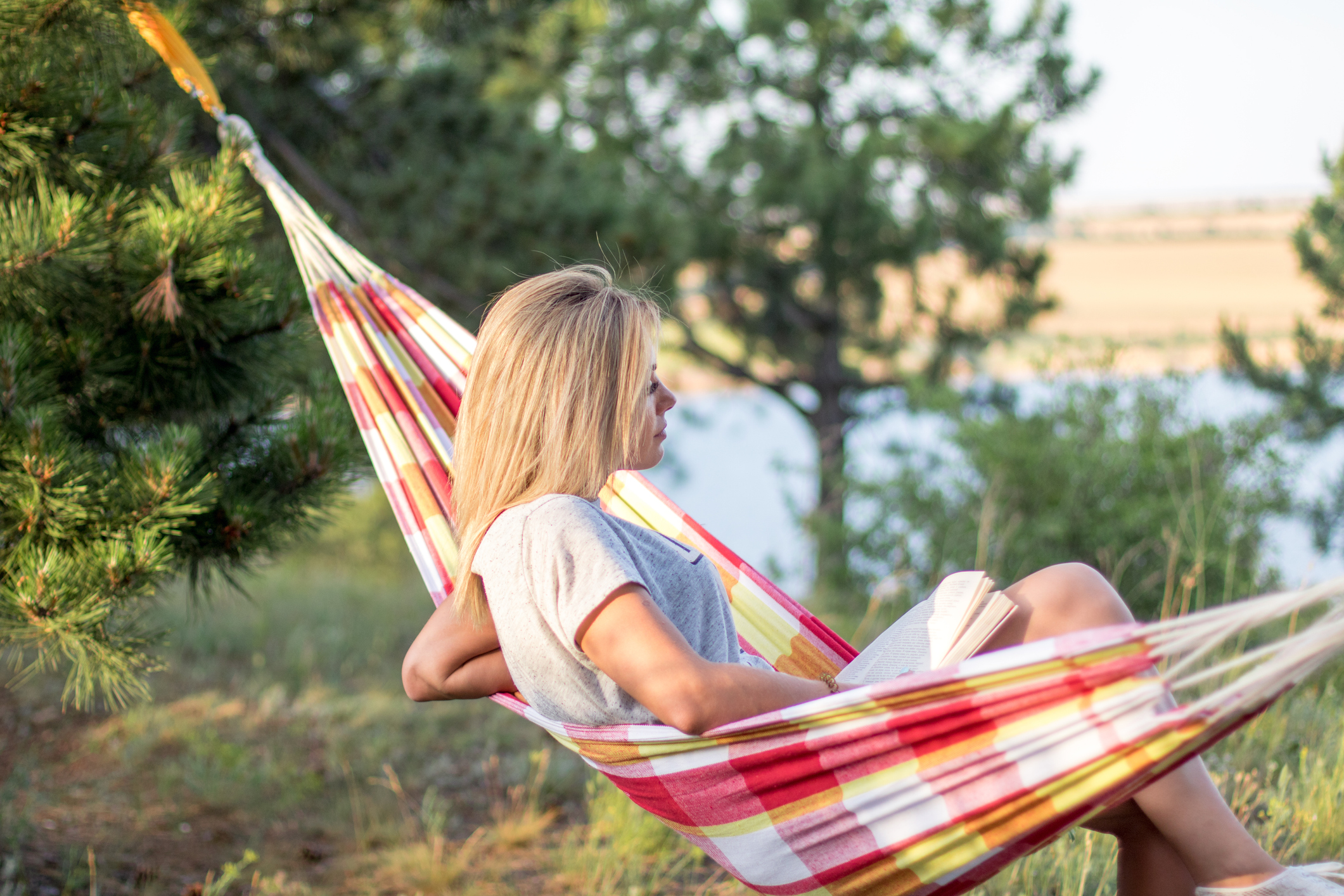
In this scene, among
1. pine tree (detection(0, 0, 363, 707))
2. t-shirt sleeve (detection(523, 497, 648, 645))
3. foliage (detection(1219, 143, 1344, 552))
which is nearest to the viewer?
t-shirt sleeve (detection(523, 497, 648, 645))

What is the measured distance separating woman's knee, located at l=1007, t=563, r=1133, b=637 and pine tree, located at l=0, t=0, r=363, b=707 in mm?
1058

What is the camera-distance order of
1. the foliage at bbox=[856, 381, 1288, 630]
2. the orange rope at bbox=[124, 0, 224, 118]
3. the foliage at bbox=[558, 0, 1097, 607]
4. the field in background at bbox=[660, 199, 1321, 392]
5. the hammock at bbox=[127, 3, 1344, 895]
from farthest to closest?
the field in background at bbox=[660, 199, 1321, 392]
the foliage at bbox=[558, 0, 1097, 607]
the foliage at bbox=[856, 381, 1288, 630]
the orange rope at bbox=[124, 0, 224, 118]
the hammock at bbox=[127, 3, 1344, 895]

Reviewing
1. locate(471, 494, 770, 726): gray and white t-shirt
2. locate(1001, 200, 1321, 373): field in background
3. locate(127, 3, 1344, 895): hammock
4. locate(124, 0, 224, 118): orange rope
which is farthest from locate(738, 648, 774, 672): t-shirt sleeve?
locate(1001, 200, 1321, 373): field in background

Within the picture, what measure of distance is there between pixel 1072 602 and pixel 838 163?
→ 222 inches

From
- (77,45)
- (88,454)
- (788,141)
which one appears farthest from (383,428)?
(788,141)

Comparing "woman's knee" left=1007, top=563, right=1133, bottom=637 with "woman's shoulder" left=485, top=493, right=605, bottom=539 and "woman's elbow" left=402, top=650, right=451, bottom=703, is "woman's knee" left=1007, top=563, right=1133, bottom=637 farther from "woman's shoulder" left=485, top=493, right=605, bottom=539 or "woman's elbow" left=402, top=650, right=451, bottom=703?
"woman's elbow" left=402, top=650, right=451, bottom=703

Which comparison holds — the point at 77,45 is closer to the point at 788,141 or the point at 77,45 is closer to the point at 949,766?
the point at 949,766

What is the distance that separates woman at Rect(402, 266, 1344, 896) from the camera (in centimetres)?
102

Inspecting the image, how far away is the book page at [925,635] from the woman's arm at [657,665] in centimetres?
28

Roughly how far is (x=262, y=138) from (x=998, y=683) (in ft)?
9.73

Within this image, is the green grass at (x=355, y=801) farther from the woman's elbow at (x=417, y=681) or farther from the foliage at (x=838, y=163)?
the foliage at (x=838, y=163)

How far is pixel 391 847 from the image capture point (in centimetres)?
205

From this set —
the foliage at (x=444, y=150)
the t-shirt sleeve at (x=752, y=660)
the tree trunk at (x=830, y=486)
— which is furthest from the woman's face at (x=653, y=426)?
the tree trunk at (x=830, y=486)

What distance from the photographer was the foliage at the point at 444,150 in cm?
367
